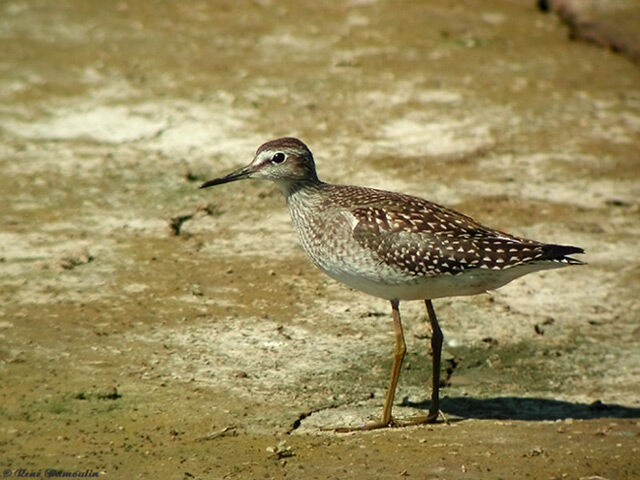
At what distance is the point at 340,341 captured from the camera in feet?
22.2

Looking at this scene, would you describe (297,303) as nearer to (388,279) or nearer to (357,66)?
(388,279)

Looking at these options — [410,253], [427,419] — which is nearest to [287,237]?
[410,253]

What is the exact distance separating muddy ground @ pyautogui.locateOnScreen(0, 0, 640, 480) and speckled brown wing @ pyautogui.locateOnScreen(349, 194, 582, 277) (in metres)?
0.83

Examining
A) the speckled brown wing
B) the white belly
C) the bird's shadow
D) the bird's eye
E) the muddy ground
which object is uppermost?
the bird's eye

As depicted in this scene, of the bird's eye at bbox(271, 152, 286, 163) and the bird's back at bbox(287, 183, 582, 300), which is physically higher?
the bird's eye at bbox(271, 152, 286, 163)

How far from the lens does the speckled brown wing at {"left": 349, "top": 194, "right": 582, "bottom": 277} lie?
5.92 meters

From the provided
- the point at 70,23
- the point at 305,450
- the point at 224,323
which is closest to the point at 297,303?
the point at 224,323

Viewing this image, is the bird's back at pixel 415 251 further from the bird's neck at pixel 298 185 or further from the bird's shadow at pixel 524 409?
the bird's shadow at pixel 524 409

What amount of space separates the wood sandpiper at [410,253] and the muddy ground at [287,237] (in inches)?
23.5

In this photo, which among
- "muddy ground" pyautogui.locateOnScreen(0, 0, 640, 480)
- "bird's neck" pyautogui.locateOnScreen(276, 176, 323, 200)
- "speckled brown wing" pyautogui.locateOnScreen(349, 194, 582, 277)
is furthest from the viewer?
"bird's neck" pyautogui.locateOnScreen(276, 176, 323, 200)

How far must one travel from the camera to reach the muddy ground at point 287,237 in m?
5.80

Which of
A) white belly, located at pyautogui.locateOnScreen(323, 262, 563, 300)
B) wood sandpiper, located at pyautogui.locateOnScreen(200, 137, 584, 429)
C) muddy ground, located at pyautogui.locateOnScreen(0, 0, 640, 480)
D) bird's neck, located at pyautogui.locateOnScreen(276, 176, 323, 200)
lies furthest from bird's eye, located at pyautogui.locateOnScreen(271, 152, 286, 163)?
muddy ground, located at pyautogui.locateOnScreen(0, 0, 640, 480)

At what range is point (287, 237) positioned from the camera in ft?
26.6

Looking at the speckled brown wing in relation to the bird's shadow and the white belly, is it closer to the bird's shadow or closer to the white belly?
the white belly
